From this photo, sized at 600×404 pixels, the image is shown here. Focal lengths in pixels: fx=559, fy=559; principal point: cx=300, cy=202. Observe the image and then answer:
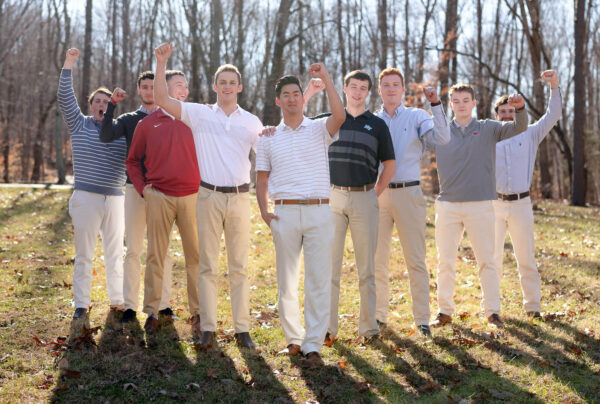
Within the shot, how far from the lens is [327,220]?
4707 millimetres

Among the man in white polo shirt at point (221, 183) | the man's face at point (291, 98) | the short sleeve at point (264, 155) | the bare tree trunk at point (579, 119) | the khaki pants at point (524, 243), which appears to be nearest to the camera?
the man's face at point (291, 98)

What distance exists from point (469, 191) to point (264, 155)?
2270 mm

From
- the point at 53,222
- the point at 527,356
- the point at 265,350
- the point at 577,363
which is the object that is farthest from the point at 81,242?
the point at 53,222

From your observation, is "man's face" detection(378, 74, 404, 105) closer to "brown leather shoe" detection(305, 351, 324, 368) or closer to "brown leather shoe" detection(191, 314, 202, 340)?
"brown leather shoe" detection(305, 351, 324, 368)

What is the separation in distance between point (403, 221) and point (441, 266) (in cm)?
89

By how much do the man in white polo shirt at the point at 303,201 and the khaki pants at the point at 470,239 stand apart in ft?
5.75

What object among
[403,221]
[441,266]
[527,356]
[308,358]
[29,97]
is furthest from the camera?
[29,97]

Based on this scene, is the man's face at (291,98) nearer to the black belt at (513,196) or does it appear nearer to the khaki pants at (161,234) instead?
the khaki pants at (161,234)

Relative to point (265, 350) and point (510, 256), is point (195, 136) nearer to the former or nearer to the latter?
point (265, 350)

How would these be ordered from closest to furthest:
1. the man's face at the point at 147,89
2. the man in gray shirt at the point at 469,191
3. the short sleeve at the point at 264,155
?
the short sleeve at the point at 264,155, the man's face at the point at 147,89, the man in gray shirt at the point at 469,191

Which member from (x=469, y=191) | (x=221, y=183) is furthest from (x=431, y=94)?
(x=221, y=183)

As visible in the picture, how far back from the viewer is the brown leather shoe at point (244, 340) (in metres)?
5.05

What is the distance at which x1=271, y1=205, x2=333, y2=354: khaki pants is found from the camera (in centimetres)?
466

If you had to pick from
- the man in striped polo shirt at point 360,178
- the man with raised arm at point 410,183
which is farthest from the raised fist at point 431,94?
the man in striped polo shirt at point 360,178
